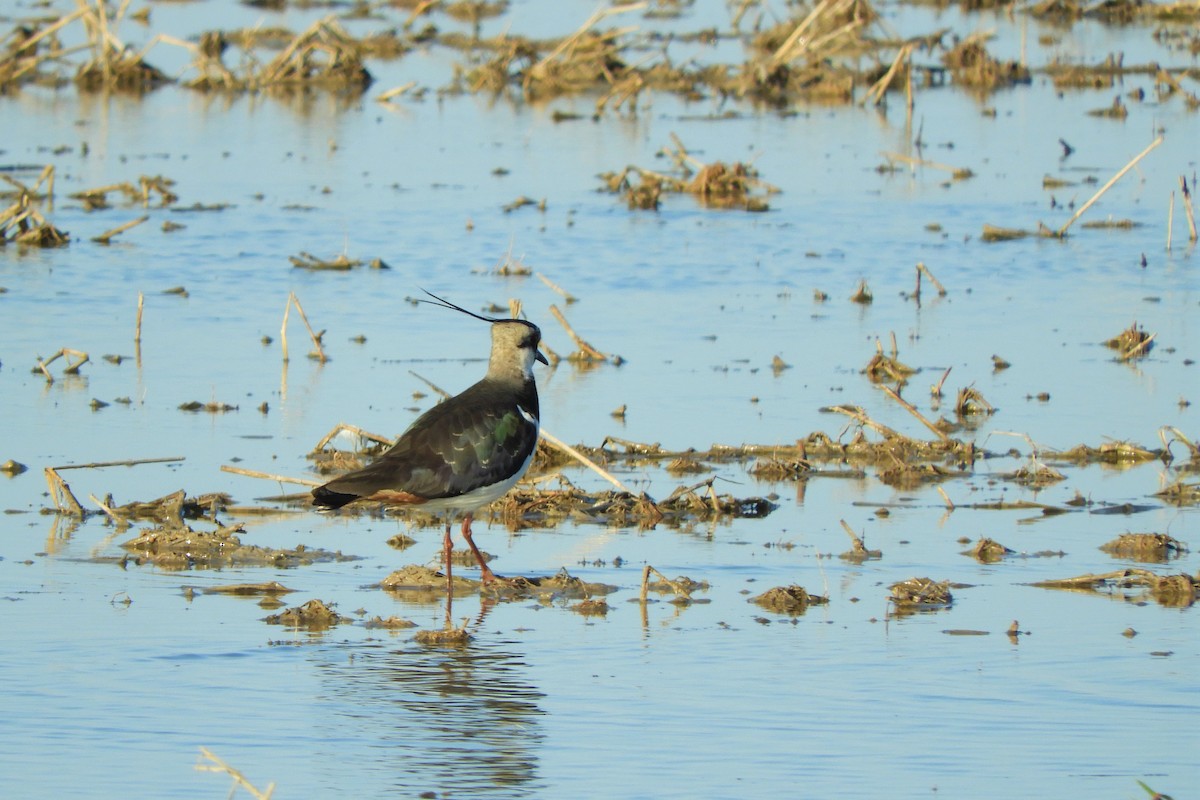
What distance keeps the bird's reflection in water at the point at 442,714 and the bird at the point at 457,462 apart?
0.79 meters

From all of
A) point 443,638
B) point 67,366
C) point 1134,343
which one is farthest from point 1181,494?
point 67,366

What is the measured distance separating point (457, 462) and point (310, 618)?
103cm

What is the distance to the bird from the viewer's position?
8734mm

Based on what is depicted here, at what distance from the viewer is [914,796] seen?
652 cm

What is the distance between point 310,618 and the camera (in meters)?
8.37

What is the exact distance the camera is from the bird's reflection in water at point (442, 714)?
6.67m

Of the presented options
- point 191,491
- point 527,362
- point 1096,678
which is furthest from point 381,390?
point 1096,678

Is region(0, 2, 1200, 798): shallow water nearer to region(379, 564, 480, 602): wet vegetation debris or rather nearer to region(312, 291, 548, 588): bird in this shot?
region(379, 564, 480, 602): wet vegetation debris

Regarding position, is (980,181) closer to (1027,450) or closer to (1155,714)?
(1027,450)

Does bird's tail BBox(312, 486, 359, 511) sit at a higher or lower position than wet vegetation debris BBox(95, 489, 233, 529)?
higher

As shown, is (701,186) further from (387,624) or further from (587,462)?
(387,624)

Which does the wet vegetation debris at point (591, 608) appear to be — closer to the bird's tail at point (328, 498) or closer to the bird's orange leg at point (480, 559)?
the bird's orange leg at point (480, 559)

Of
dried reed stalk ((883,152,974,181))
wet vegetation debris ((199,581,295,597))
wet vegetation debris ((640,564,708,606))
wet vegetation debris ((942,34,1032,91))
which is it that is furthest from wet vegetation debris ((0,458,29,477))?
wet vegetation debris ((942,34,1032,91))

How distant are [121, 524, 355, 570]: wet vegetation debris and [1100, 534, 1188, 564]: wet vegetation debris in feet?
12.5
